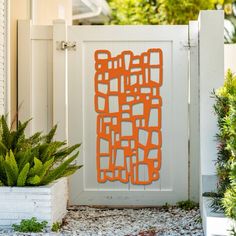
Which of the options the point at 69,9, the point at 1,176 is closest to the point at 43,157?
the point at 1,176

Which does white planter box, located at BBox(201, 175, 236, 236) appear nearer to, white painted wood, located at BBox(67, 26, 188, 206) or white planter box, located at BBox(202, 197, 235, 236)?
white planter box, located at BBox(202, 197, 235, 236)

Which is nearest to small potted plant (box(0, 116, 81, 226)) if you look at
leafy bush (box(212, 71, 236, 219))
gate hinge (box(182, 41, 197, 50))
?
leafy bush (box(212, 71, 236, 219))

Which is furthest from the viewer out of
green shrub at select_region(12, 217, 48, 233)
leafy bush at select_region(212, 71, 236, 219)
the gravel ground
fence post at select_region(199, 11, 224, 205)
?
fence post at select_region(199, 11, 224, 205)

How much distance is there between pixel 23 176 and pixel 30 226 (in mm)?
401

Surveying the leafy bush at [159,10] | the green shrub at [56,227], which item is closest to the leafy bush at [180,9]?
the leafy bush at [159,10]

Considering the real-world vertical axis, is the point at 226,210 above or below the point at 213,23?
below

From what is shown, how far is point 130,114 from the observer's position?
6992 millimetres

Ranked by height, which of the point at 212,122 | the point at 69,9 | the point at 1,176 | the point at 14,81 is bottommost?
the point at 1,176

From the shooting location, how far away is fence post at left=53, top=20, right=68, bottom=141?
7.07 metres

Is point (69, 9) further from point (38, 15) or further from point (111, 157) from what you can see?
point (111, 157)

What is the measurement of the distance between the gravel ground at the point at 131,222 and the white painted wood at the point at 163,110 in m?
0.16

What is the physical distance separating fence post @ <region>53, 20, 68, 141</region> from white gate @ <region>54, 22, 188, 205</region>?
1 cm

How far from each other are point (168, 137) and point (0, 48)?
6.12 feet

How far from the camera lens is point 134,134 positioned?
6977 millimetres
